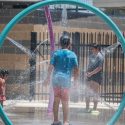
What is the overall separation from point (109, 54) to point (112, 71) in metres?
0.61

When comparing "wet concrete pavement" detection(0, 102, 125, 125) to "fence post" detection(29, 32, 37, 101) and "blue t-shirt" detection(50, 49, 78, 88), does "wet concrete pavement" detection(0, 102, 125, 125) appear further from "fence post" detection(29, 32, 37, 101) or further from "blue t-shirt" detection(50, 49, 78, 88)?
"blue t-shirt" detection(50, 49, 78, 88)

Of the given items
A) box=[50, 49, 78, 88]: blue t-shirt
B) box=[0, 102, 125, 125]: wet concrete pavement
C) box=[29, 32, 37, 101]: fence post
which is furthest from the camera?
box=[29, 32, 37, 101]: fence post

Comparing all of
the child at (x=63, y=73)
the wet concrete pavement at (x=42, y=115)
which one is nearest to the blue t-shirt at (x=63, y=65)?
the child at (x=63, y=73)

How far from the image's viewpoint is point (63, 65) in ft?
34.6

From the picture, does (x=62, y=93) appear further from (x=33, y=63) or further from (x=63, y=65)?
(x=33, y=63)

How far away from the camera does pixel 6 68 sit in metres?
19.6

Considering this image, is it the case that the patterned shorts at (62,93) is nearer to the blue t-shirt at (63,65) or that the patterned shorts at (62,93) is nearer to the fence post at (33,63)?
the blue t-shirt at (63,65)

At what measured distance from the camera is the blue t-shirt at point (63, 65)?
10547 millimetres

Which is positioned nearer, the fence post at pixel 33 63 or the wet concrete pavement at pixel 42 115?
the wet concrete pavement at pixel 42 115

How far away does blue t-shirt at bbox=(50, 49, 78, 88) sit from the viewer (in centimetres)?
1055

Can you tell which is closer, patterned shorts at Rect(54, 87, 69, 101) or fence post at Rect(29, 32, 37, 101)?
patterned shorts at Rect(54, 87, 69, 101)

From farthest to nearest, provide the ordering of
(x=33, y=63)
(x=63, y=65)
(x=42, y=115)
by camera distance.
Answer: (x=33, y=63) < (x=42, y=115) < (x=63, y=65)

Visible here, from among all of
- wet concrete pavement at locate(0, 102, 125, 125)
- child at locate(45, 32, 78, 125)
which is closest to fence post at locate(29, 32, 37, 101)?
wet concrete pavement at locate(0, 102, 125, 125)

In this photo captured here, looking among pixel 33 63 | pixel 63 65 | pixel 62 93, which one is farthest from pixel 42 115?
pixel 33 63
